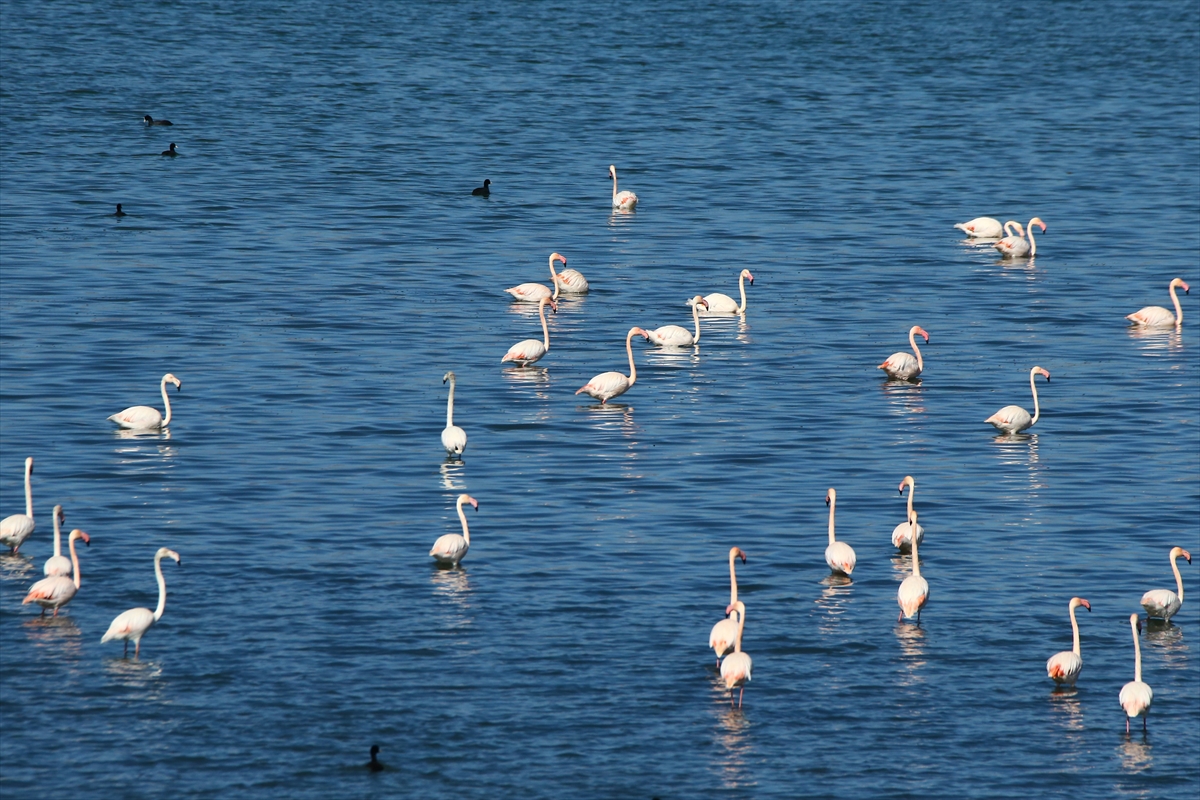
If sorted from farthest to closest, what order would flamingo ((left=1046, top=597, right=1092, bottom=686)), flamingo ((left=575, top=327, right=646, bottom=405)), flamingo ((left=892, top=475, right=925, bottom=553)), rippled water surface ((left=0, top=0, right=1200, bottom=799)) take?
flamingo ((left=575, top=327, right=646, bottom=405)), flamingo ((left=892, top=475, right=925, bottom=553)), flamingo ((left=1046, top=597, right=1092, bottom=686)), rippled water surface ((left=0, top=0, right=1200, bottom=799))

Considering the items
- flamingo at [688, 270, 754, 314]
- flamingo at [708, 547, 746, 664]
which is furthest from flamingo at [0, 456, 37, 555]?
flamingo at [688, 270, 754, 314]

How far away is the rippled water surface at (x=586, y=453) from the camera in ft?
58.9

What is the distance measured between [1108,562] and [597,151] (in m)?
38.3

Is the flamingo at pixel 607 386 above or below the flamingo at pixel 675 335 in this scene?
below

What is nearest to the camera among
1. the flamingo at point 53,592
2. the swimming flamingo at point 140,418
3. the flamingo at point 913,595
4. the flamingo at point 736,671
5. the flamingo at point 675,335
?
the flamingo at point 736,671

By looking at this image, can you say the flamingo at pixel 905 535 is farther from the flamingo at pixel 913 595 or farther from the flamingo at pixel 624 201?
the flamingo at pixel 624 201

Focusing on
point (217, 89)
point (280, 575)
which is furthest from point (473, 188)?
point (280, 575)

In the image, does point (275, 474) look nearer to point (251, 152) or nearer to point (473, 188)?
point (473, 188)

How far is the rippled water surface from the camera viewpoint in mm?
17938

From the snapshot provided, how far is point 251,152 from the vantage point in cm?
5722

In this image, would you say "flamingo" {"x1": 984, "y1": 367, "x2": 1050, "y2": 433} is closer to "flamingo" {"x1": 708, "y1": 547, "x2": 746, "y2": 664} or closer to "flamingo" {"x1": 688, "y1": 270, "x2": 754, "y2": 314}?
"flamingo" {"x1": 688, "y1": 270, "x2": 754, "y2": 314}

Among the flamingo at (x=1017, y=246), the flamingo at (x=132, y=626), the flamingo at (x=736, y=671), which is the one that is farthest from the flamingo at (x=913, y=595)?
the flamingo at (x=1017, y=246)

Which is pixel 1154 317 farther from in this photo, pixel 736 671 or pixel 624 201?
pixel 736 671

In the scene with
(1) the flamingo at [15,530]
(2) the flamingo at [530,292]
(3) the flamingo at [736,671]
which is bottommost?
(3) the flamingo at [736,671]
